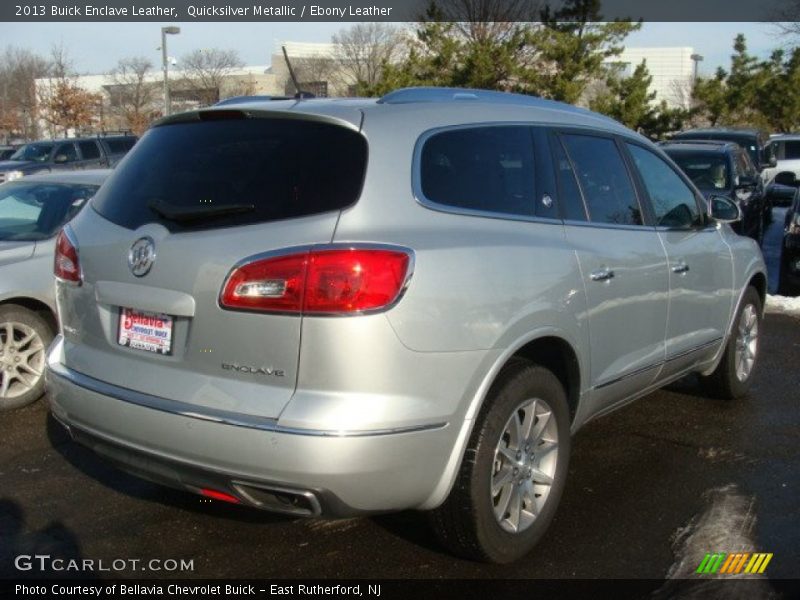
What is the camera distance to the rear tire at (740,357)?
18.3ft

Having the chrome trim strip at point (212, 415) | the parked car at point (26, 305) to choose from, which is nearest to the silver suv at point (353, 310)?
the chrome trim strip at point (212, 415)

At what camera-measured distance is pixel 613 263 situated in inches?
157

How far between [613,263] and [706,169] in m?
7.99

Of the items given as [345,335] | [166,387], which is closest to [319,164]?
[345,335]

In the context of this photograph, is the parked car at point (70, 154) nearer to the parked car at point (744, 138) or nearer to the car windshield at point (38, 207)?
the parked car at point (744, 138)

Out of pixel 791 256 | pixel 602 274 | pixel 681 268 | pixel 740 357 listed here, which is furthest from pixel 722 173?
pixel 602 274

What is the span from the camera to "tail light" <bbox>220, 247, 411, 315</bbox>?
2859mm

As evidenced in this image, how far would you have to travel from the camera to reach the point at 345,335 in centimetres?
284

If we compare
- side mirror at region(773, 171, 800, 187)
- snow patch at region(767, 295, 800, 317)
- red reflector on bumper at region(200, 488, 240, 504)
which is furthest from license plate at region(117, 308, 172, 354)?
side mirror at region(773, 171, 800, 187)

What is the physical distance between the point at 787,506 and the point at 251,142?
3026 millimetres

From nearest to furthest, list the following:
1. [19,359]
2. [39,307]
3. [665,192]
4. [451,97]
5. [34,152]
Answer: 1. [451,97]
2. [665,192]
3. [19,359]
4. [39,307]
5. [34,152]

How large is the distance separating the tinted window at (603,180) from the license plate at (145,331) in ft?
6.69

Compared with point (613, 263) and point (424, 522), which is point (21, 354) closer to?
point (424, 522)

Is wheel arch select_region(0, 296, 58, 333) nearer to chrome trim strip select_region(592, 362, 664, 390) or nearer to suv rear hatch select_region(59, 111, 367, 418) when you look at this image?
suv rear hatch select_region(59, 111, 367, 418)
